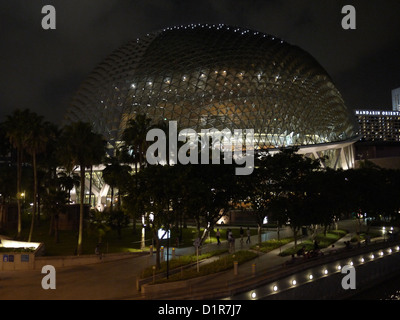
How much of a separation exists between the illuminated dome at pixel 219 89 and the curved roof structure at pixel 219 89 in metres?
0.18

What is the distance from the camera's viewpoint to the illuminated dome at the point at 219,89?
6869 cm

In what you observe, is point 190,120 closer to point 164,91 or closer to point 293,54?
point 164,91

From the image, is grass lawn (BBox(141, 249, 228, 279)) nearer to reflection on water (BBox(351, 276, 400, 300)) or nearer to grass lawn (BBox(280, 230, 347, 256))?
grass lawn (BBox(280, 230, 347, 256))

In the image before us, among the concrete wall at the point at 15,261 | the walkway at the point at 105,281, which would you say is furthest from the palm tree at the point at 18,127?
the walkway at the point at 105,281

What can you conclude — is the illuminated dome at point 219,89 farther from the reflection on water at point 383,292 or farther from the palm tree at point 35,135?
the reflection on water at point 383,292

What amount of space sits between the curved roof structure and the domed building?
0.18 metres

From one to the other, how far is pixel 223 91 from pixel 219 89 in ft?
2.65

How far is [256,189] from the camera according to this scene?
34.3 metres

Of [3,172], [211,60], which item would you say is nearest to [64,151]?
[3,172]

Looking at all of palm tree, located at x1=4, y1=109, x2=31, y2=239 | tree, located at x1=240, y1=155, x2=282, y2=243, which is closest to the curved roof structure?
palm tree, located at x1=4, y1=109, x2=31, y2=239

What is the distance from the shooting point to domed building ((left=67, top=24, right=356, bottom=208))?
68.7 m

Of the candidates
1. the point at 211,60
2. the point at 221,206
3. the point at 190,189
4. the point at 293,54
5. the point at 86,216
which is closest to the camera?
the point at 190,189

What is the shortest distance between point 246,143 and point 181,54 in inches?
876
